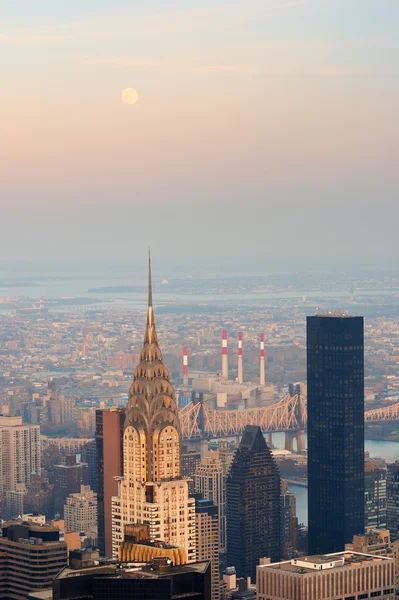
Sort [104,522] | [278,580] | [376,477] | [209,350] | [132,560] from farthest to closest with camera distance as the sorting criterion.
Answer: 1. [209,350]
2. [376,477]
3. [104,522]
4. [278,580]
5. [132,560]

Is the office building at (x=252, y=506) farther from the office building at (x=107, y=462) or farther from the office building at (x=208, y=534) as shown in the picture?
the office building at (x=107, y=462)

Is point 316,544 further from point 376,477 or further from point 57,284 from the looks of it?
point 57,284

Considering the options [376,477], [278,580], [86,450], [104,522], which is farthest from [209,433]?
[278,580]

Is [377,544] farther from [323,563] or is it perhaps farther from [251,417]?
[251,417]

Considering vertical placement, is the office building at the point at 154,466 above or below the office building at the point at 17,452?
above

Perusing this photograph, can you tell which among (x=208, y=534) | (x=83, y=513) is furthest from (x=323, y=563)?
(x=83, y=513)

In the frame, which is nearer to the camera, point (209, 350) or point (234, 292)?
point (234, 292)

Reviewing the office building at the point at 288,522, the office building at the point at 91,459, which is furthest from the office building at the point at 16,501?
the office building at the point at 288,522
